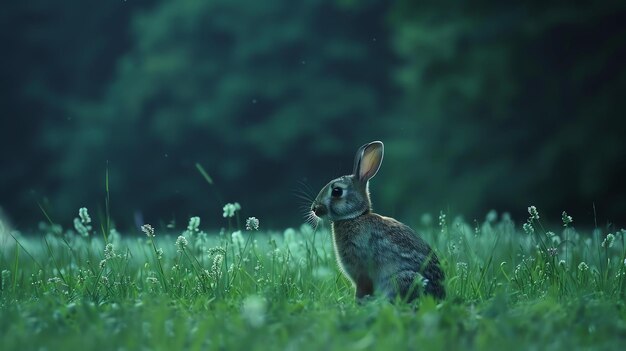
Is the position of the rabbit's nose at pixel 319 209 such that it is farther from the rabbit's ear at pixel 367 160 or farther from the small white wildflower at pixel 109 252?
the small white wildflower at pixel 109 252

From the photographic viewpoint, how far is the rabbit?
604cm

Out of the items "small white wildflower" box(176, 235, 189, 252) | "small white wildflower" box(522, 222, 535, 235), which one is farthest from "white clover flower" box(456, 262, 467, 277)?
"small white wildflower" box(176, 235, 189, 252)

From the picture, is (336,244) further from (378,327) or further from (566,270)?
(378,327)

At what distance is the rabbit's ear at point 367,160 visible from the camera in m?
6.66

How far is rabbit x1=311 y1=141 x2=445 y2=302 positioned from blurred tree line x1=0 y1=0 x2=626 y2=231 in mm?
9229

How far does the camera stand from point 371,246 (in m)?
6.27

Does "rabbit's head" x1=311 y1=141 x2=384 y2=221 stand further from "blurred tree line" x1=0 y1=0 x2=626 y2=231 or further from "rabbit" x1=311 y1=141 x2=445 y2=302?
"blurred tree line" x1=0 y1=0 x2=626 y2=231

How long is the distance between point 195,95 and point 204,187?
106 inches

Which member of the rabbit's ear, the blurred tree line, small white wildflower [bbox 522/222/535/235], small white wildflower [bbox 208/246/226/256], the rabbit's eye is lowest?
the blurred tree line

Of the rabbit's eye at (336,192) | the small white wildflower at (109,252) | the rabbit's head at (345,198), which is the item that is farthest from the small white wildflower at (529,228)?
the small white wildflower at (109,252)

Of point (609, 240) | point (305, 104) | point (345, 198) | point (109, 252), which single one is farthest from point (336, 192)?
point (305, 104)

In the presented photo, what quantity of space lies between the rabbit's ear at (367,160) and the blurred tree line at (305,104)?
909 centimetres

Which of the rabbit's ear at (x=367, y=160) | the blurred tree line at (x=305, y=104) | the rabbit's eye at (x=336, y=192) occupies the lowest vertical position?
the blurred tree line at (x=305, y=104)

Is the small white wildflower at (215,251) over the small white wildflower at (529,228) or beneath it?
over
